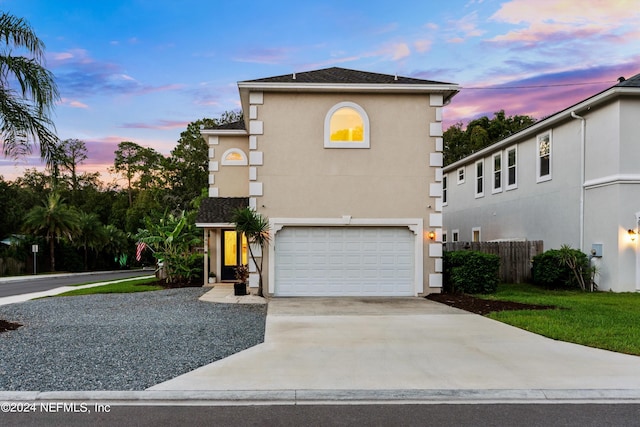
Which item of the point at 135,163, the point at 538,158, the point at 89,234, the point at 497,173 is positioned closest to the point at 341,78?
the point at 538,158

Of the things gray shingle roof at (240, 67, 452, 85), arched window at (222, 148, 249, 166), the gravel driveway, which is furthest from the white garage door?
arched window at (222, 148, 249, 166)

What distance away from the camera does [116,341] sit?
848cm

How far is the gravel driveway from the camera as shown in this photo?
6340 mm

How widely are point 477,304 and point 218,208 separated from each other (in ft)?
32.1

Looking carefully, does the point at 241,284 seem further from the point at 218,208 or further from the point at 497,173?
the point at 497,173

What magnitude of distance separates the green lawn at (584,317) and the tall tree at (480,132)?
28.4 meters

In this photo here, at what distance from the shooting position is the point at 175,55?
2020 cm

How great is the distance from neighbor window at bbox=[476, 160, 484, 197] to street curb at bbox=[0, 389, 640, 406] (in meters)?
20.4

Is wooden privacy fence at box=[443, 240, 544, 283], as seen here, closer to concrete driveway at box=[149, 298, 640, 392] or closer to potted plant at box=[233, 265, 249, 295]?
concrete driveway at box=[149, 298, 640, 392]

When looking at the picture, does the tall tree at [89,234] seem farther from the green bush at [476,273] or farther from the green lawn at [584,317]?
the green lawn at [584,317]

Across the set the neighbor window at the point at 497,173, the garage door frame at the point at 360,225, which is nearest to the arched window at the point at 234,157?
the garage door frame at the point at 360,225

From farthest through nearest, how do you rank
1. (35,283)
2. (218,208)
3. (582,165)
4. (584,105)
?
(35,283) < (218,208) < (582,165) < (584,105)

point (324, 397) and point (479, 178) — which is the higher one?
point (479, 178)

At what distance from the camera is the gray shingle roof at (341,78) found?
1511cm
